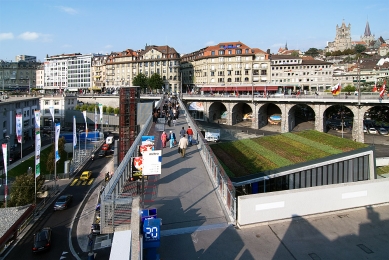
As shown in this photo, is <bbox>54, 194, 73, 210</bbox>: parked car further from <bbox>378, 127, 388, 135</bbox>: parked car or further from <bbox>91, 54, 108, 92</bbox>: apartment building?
<bbox>91, 54, 108, 92</bbox>: apartment building

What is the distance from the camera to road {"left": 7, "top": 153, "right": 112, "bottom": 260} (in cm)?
1909

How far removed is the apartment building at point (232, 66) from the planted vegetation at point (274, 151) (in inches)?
2050

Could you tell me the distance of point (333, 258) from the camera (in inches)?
265

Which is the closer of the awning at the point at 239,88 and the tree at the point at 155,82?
the awning at the point at 239,88

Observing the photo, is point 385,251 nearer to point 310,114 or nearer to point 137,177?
point 137,177

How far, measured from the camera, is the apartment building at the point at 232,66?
79562mm

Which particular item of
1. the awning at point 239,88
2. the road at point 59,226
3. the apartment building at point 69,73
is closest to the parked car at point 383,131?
the awning at point 239,88

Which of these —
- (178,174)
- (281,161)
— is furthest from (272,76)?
(178,174)

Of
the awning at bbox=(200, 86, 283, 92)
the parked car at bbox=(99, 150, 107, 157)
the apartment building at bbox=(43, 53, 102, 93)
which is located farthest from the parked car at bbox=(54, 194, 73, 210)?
the apartment building at bbox=(43, 53, 102, 93)

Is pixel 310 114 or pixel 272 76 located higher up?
pixel 272 76

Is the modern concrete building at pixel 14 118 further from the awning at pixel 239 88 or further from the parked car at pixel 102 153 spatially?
the awning at pixel 239 88

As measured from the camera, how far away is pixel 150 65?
9131 cm

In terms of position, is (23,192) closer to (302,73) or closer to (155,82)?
(155,82)

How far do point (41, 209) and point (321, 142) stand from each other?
2203 cm
